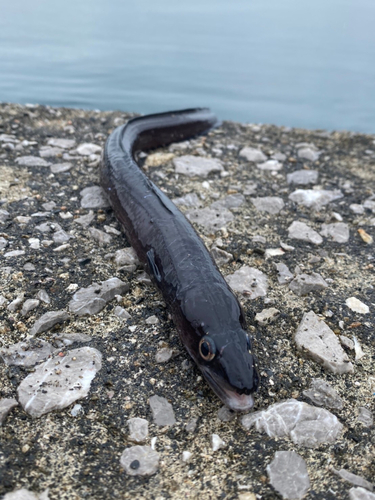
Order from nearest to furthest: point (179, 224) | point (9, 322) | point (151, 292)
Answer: point (9, 322)
point (151, 292)
point (179, 224)

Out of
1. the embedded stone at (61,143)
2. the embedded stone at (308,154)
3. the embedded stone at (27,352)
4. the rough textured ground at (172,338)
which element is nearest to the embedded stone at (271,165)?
the rough textured ground at (172,338)

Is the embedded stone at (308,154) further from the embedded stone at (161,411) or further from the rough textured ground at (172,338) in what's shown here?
the embedded stone at (161,411)

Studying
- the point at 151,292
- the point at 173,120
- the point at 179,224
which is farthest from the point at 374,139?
the point at 151,292

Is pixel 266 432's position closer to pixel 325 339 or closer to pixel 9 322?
pixel 325 339

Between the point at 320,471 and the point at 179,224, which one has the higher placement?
the point at 179,224

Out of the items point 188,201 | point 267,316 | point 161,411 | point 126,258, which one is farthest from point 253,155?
point 161,411
